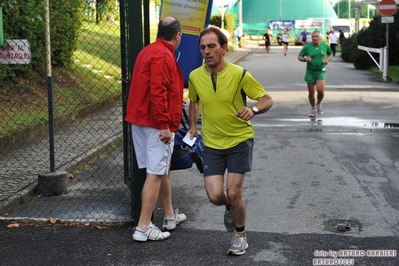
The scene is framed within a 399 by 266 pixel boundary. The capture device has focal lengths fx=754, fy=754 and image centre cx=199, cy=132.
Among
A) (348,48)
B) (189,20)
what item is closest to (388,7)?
(348,48)

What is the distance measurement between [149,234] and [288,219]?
4.89 ft

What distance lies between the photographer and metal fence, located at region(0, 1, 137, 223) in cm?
763

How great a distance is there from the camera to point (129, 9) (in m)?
6.73

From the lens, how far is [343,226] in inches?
268

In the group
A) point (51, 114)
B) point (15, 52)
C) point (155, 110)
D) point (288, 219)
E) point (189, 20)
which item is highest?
point (189, 20)

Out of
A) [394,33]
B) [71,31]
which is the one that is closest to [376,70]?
[394,33]

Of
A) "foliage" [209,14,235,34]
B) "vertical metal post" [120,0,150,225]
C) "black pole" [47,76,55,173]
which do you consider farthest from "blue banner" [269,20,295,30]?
"vertical metal post" [120,0,150,225]

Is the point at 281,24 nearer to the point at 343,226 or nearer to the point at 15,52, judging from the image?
the point at 15,52

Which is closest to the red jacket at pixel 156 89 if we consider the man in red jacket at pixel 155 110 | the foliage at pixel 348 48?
the man in red jacket at pixel 155 110

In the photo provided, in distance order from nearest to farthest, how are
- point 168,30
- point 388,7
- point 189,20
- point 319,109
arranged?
point 168,30, point 189,20, point 319,109, point 388,7

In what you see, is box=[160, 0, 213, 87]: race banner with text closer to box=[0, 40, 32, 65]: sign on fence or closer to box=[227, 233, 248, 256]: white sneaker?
box=[0, 40, 32, 65]: sign on fence

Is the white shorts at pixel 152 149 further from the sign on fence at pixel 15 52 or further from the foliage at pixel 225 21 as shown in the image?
the foliage at pixel 225 21

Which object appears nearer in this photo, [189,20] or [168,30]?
[168,30]

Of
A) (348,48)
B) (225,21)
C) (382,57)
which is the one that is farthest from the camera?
(225,21)
